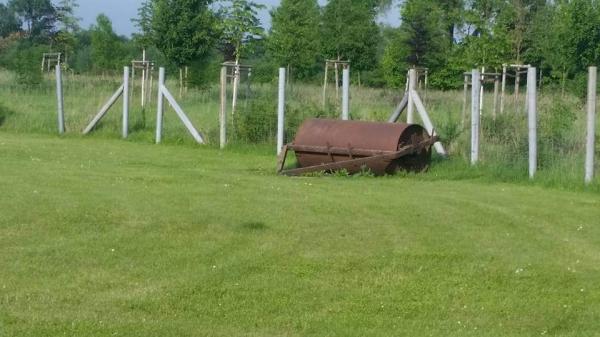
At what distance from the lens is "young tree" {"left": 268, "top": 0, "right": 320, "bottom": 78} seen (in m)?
35.6

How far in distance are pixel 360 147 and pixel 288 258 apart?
21.9ft

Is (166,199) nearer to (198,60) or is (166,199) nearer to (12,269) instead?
(12,269)

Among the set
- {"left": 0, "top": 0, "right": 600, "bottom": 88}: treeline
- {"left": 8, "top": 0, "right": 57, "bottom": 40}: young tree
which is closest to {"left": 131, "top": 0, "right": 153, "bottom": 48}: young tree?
{"left": 0, "top": 0, "right": 600, "bottom": 88}: treeline

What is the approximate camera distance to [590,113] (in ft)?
45.5

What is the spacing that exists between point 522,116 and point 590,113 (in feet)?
8.92

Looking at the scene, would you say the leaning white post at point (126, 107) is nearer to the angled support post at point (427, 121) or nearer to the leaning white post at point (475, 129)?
the angled support post at point (427, 121)

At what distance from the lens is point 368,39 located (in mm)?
37750

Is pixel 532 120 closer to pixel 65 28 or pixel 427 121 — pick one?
pixel 427 121

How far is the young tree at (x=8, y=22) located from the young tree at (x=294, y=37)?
54574 mm

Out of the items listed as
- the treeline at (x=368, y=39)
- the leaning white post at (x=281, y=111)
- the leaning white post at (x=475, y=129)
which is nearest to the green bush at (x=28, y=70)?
the treeline at (x=368, y=39)

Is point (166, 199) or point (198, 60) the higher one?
point (198, 60)

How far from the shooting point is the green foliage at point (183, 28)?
106 ft

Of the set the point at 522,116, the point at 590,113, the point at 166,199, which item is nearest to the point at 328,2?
the point at 522,116

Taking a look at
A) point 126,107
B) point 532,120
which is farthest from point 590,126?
point 126,107
